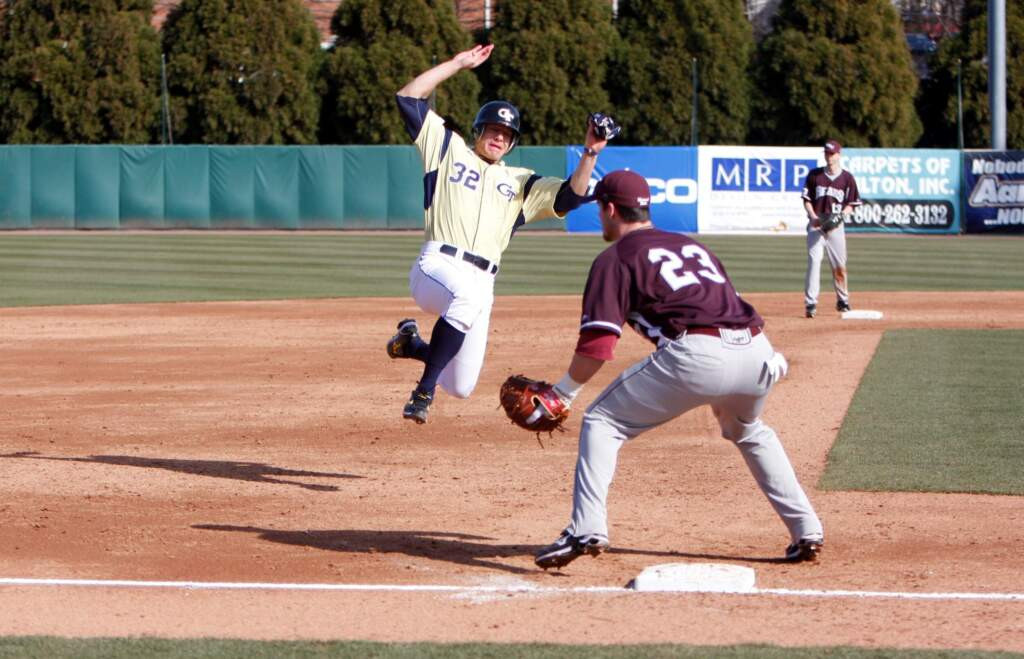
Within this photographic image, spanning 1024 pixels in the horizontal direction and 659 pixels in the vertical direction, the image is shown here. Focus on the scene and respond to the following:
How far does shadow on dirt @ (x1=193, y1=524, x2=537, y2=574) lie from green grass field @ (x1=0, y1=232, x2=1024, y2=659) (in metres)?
1.37

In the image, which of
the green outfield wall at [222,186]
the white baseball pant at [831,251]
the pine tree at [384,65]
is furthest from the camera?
the pine tree at [384,65]

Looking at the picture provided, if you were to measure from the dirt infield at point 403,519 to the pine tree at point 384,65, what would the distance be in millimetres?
24467

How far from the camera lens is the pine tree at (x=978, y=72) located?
38.1 meters

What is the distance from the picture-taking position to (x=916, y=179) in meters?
31.7

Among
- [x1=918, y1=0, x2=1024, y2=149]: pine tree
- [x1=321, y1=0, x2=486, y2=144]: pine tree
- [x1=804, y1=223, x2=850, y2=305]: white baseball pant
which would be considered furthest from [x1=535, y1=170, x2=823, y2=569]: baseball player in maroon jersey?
[x1=918, y1=0, x2=1024, y2=149]: pine tree

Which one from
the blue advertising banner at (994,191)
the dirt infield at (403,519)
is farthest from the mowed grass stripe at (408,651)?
the blue advertising banner at (994,191)

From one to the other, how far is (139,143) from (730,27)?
1614 cm

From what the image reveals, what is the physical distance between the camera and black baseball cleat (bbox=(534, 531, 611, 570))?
538cm

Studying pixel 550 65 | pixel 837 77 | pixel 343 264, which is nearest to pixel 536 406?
pixel 343 264

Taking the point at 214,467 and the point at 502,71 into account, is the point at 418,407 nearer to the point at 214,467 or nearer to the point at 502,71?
the point at 214,467

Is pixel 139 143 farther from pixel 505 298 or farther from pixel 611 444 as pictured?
pixel 611 444

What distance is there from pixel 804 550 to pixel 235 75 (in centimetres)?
3238

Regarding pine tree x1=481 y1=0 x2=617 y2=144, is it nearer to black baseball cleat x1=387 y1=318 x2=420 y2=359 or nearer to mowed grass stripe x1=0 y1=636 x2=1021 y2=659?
black baseball cleat x1=387 y1=318 x2=420 y2=359

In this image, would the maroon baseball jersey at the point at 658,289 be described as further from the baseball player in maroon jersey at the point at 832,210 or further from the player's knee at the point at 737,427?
the baseball player in maroon jersey at the point at 832,210
